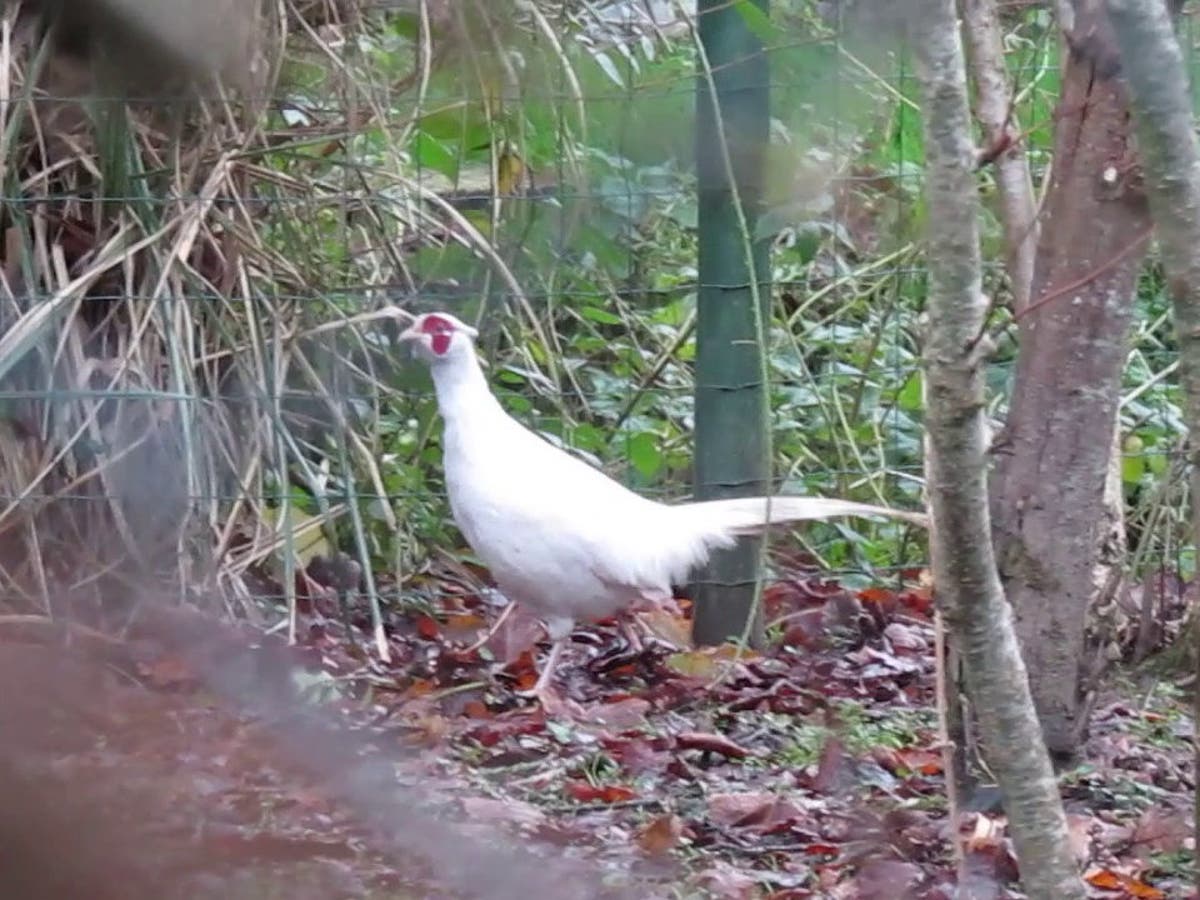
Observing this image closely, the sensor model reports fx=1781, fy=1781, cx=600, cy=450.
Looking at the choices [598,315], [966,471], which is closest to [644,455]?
[598,315]

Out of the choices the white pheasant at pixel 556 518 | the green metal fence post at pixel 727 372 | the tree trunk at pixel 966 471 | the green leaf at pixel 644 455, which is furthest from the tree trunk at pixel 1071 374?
the green leaf at pixel 644 455

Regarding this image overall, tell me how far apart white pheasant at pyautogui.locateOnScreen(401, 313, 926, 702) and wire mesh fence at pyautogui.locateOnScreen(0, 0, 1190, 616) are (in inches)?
11.8

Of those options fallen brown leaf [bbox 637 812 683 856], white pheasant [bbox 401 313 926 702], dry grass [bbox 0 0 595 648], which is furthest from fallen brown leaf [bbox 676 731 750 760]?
dry grass [bbox 0 0 595 648]

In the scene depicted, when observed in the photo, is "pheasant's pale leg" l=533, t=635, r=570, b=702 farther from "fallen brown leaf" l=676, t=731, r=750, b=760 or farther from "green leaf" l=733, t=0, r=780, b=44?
"green leaf" l=733, t=0, r=780, b=44

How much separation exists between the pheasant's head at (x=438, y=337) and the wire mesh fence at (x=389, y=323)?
4.9 inches

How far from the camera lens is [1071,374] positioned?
2992 mm

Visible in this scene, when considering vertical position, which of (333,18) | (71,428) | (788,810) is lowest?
(788,810)

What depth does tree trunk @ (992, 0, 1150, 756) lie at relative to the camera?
2.89m

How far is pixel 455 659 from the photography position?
4.21 meters

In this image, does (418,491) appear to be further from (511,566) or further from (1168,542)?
(1168,542)

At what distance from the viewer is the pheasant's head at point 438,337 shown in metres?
4.33

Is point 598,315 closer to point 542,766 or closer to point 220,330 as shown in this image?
point 220,330

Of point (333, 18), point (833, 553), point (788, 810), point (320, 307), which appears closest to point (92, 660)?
point (788, 810)

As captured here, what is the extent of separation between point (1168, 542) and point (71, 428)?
105 inches
